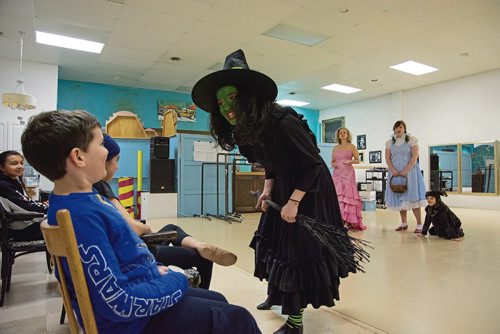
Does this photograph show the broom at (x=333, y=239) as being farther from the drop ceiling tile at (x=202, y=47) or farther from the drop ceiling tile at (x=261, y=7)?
the drop ceiling tile at (x=202, y=47)

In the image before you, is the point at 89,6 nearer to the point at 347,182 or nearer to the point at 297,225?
the point at 347,182

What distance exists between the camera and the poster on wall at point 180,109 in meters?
9.66

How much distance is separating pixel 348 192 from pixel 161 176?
11.7ft

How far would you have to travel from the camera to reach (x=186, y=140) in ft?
21.7

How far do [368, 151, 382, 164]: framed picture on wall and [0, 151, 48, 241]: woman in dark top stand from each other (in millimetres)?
9644

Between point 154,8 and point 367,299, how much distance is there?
4806 millimetres

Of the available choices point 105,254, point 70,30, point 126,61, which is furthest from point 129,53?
point 105,254

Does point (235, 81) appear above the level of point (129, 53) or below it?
below

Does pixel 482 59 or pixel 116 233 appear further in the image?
pixel 482 59

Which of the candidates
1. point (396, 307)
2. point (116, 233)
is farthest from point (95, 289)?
point (396, 307)

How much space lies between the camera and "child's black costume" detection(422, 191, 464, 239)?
415 centimetres

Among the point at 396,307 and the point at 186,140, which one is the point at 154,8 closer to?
the point at 186,140

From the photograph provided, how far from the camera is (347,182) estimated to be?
4875mm

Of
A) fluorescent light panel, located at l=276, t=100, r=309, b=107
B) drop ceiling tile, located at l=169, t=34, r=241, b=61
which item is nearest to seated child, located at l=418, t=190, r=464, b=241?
drop ceiling tile, located at l=169, t=34, r=241, b=61
